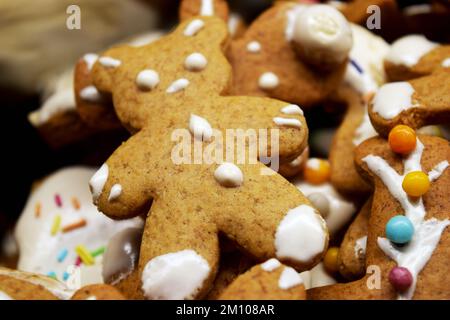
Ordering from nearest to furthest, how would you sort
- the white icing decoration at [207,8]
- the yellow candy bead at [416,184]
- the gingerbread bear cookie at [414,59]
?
the yellow candy bead at [416,184] < the gingerbread bear cookie at [414,59] < the white icing decoration at [207,8]

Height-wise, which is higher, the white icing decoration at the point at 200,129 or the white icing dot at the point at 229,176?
the white icing decoration at the point at 200,129

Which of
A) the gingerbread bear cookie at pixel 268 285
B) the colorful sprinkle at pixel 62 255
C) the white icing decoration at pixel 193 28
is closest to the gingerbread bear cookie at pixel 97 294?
the gingerbread bear cookie at pixel 268 285

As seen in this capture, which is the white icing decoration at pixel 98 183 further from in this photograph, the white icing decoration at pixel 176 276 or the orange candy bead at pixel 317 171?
the orange candy bead at pixel 317 171

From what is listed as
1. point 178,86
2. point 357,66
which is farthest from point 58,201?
point 357,66

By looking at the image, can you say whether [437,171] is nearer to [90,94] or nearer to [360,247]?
[360,247]

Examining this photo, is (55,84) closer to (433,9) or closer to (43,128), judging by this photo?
(43,128)

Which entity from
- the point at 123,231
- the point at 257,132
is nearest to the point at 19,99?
the point at 123,231
